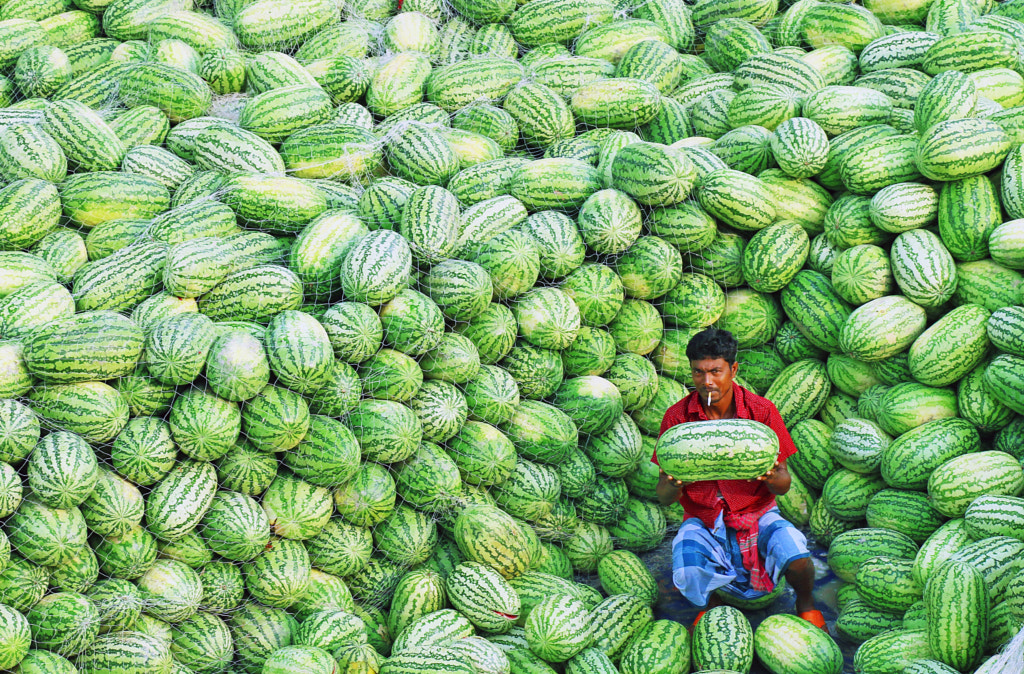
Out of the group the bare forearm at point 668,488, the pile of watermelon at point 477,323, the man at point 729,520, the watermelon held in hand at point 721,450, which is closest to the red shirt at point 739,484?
the man at point 729,520

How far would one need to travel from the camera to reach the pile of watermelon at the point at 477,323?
14.5ft

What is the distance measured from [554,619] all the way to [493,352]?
54.3 inches

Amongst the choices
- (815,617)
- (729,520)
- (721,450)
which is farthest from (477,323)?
(815,617)

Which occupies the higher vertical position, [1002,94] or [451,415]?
[1002,94]

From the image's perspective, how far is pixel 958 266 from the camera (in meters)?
5.56

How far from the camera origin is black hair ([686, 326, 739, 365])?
16.0 ft

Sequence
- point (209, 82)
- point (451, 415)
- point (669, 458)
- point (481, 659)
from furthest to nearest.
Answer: point (209, 82) < point (451, 415) < point (669, 458) < point (481, 659)

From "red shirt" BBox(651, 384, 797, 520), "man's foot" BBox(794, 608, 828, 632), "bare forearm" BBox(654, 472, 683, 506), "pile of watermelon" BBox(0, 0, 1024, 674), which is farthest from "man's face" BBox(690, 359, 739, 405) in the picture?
"man's foot" BBox(794, 608, 828, 632)

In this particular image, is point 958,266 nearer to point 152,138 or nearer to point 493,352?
point 493,352

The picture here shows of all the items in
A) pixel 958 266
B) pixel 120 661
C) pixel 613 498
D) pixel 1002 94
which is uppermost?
pixel 1002 94

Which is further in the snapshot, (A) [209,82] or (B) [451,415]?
(A) [209,82]

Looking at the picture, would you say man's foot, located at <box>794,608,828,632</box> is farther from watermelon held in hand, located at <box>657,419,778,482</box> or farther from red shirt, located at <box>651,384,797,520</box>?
watermelon held in hand, located at <box>657,419,778,482</box>

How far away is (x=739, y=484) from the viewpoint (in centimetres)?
498

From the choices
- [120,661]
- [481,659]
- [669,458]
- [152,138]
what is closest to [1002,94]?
[669,458]
